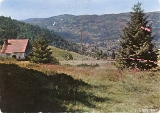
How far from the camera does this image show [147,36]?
85.2 feet

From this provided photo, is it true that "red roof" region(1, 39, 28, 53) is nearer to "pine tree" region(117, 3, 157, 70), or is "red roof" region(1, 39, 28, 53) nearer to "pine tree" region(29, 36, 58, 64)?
"pine tree" region(29, 36, 58, 64)

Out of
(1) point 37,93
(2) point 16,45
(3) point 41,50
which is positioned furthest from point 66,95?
(3) point 41,50

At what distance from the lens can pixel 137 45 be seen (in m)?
25.9

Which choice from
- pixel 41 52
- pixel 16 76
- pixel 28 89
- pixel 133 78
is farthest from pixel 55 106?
pixel 41 52

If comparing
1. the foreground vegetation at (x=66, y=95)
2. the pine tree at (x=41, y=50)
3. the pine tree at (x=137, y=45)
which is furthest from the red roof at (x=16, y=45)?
the pine tree at (x=137, y=45)

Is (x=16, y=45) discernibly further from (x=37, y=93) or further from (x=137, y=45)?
(x=137, y=45)

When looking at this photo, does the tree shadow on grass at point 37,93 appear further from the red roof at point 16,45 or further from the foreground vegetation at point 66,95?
the red roof at point 16,45

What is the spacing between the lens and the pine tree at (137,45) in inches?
997

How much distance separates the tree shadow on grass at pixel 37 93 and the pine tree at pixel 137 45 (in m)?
12.4

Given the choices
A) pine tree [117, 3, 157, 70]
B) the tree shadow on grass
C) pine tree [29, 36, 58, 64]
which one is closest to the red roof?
the tree shadow on grass

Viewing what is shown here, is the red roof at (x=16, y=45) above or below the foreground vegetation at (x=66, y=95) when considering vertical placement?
above

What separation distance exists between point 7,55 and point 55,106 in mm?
9155

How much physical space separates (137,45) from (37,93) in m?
17.4

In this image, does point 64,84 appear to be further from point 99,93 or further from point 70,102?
point 70,102
